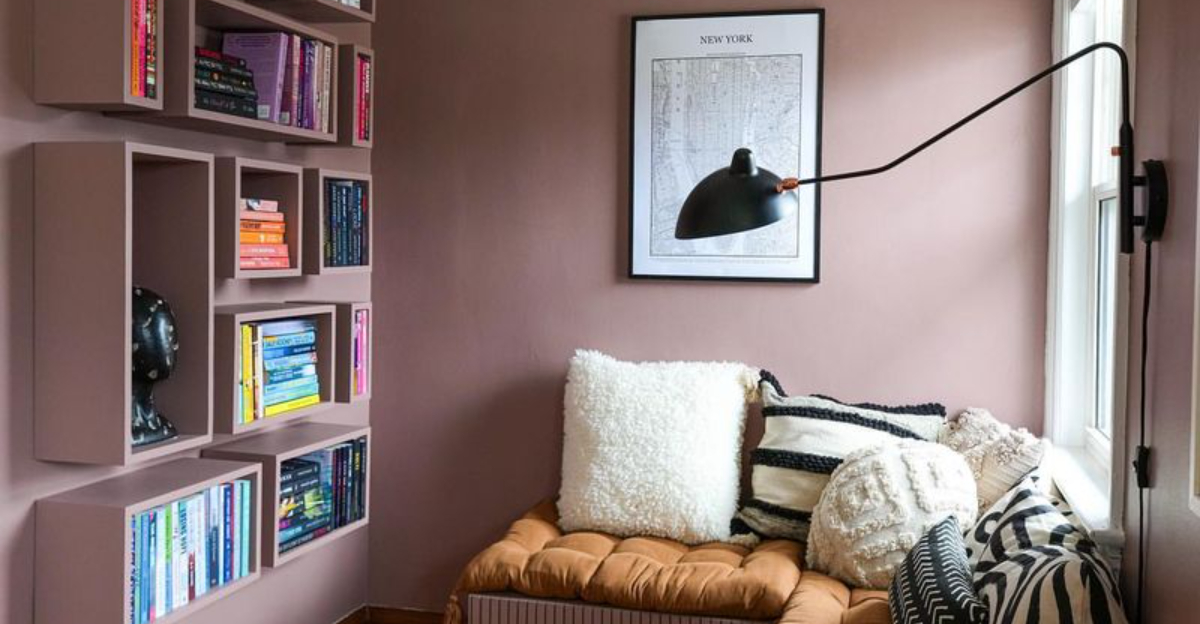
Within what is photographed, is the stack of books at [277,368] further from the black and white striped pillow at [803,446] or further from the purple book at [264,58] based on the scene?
the black and white striped pillow at [803,446]

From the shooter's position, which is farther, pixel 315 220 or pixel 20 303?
pixel 315 220

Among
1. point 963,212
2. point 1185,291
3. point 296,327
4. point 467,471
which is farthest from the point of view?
point 467,471

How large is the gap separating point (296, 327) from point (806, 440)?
1.45m

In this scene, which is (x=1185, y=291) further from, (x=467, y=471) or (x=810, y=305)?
(x=467, y=471)

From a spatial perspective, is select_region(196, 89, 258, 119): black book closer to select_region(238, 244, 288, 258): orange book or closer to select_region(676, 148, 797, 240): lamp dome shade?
select_region(238, 244, 288, 258): orange book

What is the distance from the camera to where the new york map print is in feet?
11.9

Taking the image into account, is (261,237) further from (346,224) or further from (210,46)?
(210,46)

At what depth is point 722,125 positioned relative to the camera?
12.0 ft

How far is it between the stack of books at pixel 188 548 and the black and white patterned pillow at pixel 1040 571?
172 centimetres

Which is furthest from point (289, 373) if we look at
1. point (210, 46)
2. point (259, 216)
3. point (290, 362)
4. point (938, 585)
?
point (938, 585)

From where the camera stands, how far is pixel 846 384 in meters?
3.62

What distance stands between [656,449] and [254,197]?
1.33m

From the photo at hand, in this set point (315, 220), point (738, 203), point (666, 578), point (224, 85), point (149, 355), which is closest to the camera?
point (738, 203)

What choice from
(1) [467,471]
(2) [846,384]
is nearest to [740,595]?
(2) [846,384]
